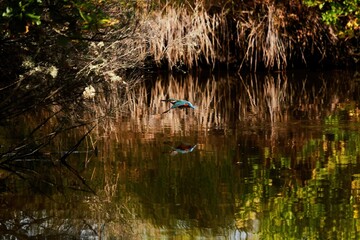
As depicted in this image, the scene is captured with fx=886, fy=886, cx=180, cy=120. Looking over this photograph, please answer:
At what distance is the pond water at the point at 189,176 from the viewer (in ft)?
25.0

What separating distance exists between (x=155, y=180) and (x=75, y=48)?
5.40 ft

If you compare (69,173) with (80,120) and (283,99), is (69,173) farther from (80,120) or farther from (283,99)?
(283,99)

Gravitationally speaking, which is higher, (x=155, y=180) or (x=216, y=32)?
(x=216, y=32)

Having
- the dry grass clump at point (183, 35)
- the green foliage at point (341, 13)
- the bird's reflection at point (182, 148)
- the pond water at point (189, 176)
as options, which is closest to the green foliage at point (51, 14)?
the pond water at point (189, 176)

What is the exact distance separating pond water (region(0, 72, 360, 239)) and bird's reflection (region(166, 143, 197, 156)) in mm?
15

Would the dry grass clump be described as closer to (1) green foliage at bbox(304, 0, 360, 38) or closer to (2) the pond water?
(1) green foliage at bbox(304, 0, 360, 38)

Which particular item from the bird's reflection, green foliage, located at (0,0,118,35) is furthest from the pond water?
green foliage, located at (0,0,118,35)

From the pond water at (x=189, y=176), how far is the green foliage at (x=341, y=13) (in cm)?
615

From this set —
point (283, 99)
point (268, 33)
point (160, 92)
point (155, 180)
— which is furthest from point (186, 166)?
point (268, 33)

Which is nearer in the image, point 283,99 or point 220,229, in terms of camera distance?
A: point 220,229

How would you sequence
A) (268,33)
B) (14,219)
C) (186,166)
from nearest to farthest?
(14,219) → (186,166) → (268,33)

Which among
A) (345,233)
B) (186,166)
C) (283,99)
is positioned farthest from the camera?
(283,99)

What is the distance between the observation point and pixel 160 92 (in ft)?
57.7

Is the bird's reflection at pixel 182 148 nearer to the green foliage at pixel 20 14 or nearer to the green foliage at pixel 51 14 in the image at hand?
the green foliage at pixel 51 14
